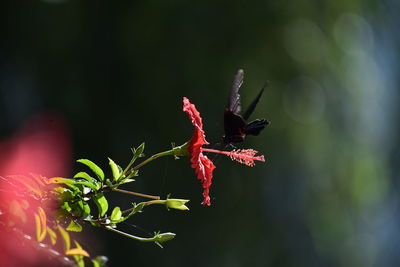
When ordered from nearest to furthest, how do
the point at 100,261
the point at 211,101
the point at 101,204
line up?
the point at 100,261 → the point at 101,204 → the point at 211,101

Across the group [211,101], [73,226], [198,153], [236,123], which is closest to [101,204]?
[73,226]

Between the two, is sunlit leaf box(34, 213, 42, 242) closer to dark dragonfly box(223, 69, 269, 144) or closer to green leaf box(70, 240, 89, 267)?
green leaf box(70, 240, 89, 267)

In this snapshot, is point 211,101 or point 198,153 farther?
point 211,101

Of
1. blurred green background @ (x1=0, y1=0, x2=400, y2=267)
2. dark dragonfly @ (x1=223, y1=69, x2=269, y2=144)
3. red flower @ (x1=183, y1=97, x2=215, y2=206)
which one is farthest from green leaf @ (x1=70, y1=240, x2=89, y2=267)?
blurred green background @ (x1=0, y1=0, x2=400, y2=267)

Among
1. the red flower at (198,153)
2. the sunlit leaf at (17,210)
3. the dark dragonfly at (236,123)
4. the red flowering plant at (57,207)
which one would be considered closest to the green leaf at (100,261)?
the red flowering plant at (57,207)

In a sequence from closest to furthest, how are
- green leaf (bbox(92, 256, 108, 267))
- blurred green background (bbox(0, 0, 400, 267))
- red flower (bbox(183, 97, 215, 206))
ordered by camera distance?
green leaf (bbox(92, 256, 108, 267)) → red flower (bbox(183, 97, 215, 206)) → blurred green background (bbox(0, 0, 400, 267))

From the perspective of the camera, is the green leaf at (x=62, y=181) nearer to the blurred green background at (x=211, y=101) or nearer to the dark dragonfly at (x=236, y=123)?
the dark dragonfly at (x=236, y=123)

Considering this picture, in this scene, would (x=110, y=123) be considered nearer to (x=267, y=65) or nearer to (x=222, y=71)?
(x=222, y=71)

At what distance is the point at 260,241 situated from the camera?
12.0ft

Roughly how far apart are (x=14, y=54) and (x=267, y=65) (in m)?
1.56

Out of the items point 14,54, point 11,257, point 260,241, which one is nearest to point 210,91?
point 260,241

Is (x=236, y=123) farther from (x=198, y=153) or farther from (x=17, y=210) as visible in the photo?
(x=17, y=210)

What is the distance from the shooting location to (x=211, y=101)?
11.5 feet

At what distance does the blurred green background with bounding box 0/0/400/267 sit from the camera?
349 cm
